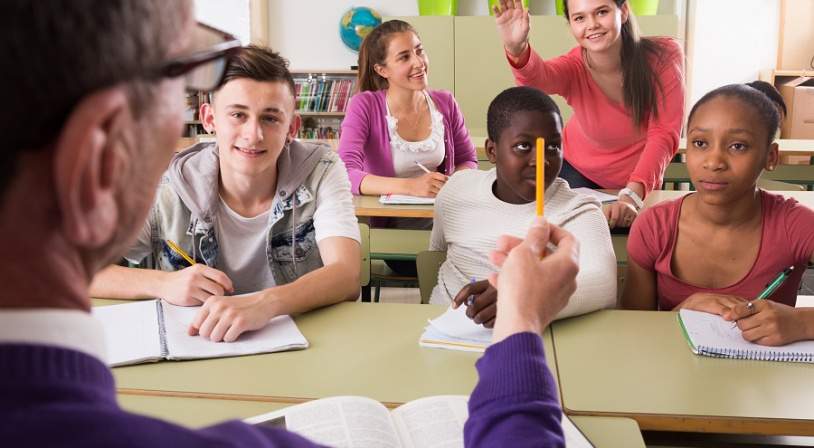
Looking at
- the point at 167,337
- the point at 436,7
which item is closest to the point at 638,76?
the point at 167,337

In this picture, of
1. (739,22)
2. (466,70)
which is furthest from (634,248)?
(739,22)

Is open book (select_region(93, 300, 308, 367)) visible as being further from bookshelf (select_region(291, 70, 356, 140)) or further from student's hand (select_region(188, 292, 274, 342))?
bookshelf (select_region(291, 70, 356, 140))

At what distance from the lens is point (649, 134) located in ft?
8.67

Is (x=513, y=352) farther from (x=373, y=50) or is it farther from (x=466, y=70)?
(x=466, y=70)

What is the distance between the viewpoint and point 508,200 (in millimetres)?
1979

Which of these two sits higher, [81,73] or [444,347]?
[81,73]

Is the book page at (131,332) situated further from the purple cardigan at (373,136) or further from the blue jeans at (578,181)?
the blue jeans at (578,181)

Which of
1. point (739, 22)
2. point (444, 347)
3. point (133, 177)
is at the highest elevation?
point (739, 22)

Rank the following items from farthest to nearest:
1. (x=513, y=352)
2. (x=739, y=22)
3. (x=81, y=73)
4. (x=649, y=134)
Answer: (x=739, y=22), (x=649, y=134), (x=513, y=352), (x=81, y=73)

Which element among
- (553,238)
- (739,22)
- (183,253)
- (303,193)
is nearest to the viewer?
(553,238)

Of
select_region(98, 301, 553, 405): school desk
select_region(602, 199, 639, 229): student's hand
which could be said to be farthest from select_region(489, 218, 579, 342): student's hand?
select_region(602, 199, 639, 229): student's hand

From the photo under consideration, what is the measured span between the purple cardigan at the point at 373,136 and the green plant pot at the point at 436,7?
12.2 ft

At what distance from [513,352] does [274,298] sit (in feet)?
2.66

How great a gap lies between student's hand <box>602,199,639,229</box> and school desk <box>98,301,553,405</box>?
1.06m
